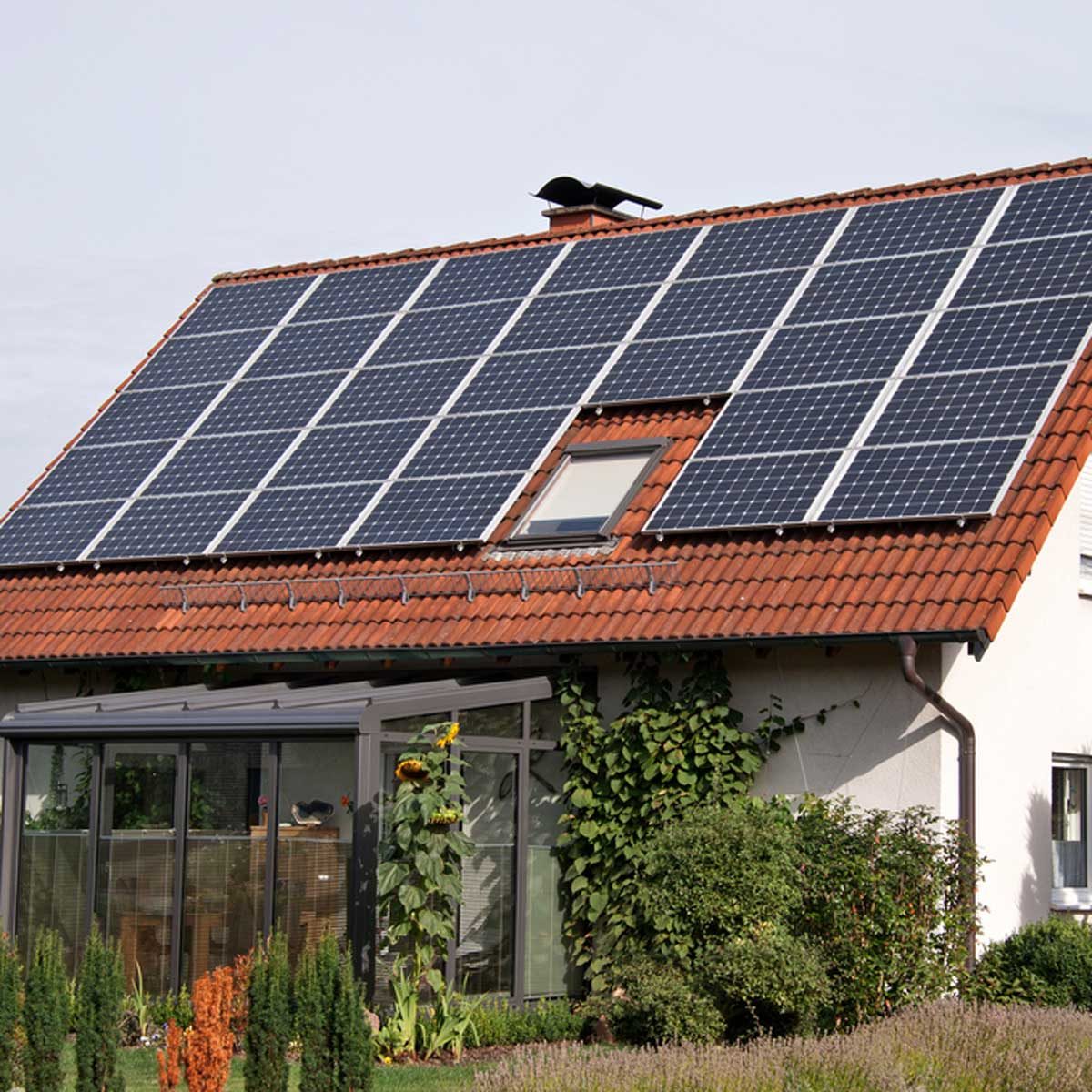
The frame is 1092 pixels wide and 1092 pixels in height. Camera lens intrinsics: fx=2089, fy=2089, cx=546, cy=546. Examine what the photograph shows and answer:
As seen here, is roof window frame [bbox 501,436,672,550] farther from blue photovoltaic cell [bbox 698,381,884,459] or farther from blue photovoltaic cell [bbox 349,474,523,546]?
blue photovoltaic cell [bbox 698,381,884,459]

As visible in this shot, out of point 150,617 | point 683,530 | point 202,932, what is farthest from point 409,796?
point 150,617

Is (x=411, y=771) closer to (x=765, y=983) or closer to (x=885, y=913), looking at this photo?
(x=765, y=983)

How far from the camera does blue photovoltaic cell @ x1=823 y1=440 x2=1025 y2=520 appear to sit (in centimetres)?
1678

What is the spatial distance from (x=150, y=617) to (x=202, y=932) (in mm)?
4021

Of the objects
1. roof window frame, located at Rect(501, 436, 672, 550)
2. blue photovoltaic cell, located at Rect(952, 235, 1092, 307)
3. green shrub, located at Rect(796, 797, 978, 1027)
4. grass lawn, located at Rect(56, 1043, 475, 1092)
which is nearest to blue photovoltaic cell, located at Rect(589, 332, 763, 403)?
roof window frame, located at Rect(501, 436, 672, 550)

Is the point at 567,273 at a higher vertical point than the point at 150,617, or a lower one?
higher

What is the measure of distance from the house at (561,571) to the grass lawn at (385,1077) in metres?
1.57

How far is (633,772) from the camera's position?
1747 centimetres

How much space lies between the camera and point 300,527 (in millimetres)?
20078

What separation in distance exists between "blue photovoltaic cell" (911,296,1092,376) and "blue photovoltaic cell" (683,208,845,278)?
2.55 m

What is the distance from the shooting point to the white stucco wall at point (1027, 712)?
56.2ft

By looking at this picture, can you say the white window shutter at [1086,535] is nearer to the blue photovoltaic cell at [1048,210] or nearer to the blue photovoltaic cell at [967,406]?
the blue photovoltaic cell at [967,406]

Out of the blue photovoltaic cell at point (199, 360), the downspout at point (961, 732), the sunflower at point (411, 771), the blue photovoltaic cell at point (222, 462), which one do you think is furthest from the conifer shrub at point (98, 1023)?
the blue photovoltaic cell at point (199, 360)

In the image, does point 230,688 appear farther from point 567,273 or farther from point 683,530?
point 567,273
